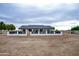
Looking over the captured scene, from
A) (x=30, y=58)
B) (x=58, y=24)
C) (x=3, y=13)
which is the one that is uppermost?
(x=3, y=13)

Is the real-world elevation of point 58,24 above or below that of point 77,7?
below

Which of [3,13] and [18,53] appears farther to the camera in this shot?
[3,13]

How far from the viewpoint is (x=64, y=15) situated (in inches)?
157

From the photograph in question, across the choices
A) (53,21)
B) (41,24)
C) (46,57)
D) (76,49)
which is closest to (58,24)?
(53,21)

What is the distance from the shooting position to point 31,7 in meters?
3.81

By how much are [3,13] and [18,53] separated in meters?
1.08

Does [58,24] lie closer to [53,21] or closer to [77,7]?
[53,21]

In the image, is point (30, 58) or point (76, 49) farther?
point (76, 49)

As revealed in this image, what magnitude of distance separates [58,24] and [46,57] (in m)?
0.94

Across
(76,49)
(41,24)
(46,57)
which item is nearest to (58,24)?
(41,24)

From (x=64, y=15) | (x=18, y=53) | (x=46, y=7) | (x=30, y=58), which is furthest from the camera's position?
(x=64, y=15)

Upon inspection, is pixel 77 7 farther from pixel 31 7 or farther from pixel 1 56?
pixel 1 56

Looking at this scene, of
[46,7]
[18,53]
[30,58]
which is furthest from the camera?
[46,7]

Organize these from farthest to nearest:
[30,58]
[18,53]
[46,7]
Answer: [46,7]
[18,53]
[30,58]
